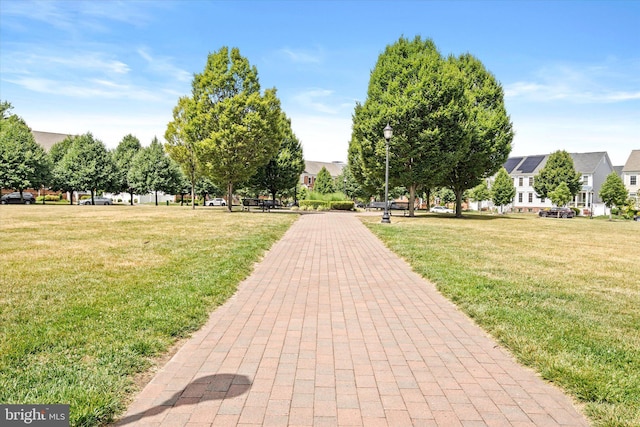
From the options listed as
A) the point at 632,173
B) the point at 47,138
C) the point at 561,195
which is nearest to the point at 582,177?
the point at 632,173

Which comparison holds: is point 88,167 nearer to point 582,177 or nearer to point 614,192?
point 614,192

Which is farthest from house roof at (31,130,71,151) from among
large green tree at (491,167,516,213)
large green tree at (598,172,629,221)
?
large green tree at (598,172,629,221)

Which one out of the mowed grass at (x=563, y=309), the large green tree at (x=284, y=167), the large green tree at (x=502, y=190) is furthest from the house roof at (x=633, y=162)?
the mowed grass at (x=563, y=309)

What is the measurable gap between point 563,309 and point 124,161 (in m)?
70.0

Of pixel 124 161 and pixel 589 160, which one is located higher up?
pixel 589 160

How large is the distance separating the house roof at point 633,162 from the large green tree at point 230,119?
228ft

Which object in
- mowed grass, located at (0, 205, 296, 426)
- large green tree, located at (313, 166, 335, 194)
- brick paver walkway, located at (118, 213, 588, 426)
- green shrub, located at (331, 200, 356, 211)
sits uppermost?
large green tree, located at (313, 166, 335, 194)

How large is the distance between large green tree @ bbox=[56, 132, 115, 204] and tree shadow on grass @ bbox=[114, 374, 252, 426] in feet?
192

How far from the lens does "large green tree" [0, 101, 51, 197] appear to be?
4681 cm

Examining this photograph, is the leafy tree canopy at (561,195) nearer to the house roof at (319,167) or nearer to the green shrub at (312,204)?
the green shrub at (312,204)

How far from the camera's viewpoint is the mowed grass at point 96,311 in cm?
334

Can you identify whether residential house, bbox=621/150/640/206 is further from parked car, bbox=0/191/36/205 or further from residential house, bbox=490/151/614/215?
parked car, bbox=0/191/36/205

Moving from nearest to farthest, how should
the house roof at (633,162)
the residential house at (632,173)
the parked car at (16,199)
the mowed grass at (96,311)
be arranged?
the mowed grass at (96,311)
the parked car at (16,199)
the residential house at (632,173)
the house roof at (633,162)

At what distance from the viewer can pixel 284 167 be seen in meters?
44.6
